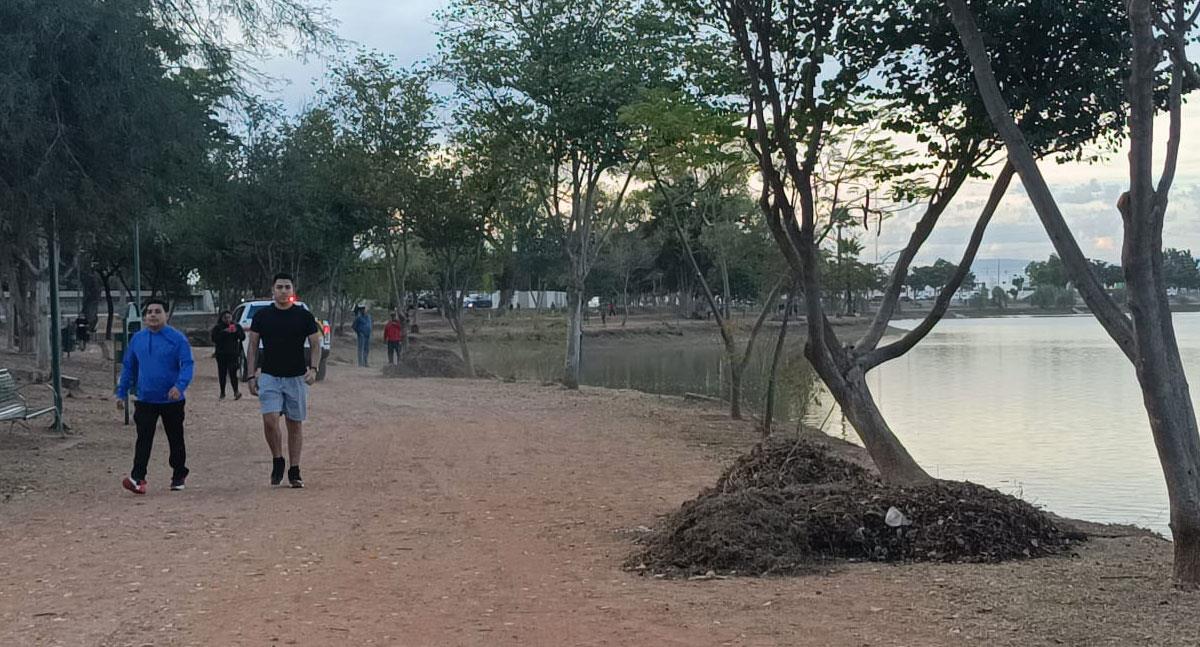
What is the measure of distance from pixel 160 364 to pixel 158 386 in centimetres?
19

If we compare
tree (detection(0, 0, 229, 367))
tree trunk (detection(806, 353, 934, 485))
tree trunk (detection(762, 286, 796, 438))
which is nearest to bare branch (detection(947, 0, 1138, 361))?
tree trunk (detection(806, 353, 934, 485))

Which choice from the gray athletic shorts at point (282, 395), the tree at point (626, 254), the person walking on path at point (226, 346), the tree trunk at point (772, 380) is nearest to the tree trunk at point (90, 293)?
the person walking on path at point (226, 346)

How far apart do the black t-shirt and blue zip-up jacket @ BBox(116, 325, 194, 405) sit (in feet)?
2.07

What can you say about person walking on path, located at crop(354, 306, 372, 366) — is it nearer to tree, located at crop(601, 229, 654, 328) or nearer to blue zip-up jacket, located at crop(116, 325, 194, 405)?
blue zip-up jacket, located at crop(116, 325, 194, 405)

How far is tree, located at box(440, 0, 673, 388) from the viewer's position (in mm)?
21859

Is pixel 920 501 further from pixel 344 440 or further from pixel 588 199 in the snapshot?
pixel 588 199

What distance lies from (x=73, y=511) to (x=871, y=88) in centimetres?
791

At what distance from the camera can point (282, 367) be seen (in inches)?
404

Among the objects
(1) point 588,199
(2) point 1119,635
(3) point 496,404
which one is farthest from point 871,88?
(1) point 588,199

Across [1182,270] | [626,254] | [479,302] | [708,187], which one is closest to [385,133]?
[708,187]

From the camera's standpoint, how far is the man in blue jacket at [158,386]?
396 inches

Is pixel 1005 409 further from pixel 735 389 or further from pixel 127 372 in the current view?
pixel 127 372

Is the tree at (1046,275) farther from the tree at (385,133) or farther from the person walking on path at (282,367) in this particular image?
the person walking on path at (282,367)

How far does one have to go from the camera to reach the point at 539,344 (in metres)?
49.4
